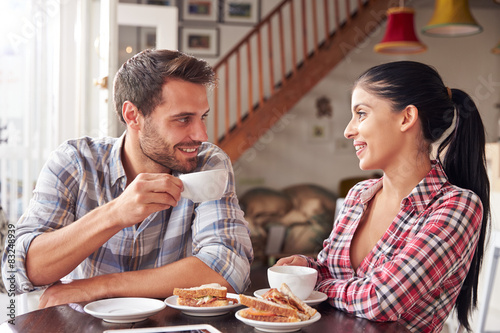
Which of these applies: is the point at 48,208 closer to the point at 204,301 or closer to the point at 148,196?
the point at 148,196

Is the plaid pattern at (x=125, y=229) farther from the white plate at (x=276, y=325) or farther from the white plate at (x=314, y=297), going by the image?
the white plate at (x=276, y=325)

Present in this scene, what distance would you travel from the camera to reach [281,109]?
616 centimetres

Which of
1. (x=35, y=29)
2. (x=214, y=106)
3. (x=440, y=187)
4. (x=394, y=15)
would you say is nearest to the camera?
(x=440, y=187)

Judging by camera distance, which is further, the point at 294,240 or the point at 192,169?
the point at 294,240

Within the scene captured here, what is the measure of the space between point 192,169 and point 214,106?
4449 millimetres

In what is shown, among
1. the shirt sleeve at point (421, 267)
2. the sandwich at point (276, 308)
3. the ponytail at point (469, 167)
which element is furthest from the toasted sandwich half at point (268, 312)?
the ponytail at point (469, 167)

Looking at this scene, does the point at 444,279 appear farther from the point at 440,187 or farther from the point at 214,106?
the point at 214,106

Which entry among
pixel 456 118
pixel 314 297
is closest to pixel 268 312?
pixel 314 297

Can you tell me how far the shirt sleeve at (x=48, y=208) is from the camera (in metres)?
1.43

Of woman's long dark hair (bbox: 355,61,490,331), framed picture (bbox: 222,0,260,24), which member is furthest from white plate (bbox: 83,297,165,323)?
framed picture (bbox: 222,0,260,24)

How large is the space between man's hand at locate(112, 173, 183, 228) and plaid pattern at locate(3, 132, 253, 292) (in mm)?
226

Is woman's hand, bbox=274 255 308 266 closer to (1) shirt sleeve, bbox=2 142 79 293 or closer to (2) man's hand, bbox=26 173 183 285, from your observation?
(2) man's hand, bbox=26 173 183 285

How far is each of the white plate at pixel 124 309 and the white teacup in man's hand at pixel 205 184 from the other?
256 mm

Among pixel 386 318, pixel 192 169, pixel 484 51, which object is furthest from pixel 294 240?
pixel 386 318
